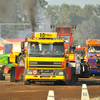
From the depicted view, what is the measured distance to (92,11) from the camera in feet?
423

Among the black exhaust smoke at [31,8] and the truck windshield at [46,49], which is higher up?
the black exhaust smoke at [31,8]

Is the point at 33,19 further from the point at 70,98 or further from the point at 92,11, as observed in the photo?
the point at 92,11

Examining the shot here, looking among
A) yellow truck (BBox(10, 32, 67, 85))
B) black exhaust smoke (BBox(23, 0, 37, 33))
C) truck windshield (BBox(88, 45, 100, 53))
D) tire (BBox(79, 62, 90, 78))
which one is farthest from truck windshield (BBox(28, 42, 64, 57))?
black exhaust smoke (BBox(23, 0, 37, 33))

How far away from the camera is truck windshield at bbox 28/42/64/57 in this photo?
13281 millimetres

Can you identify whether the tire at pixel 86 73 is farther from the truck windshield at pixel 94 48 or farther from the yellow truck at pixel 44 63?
the yellow truck at pixel 44 63

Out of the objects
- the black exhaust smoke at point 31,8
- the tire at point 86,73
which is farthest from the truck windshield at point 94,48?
the black exhaust smoke at point 31,8

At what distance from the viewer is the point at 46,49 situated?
44.1 ft

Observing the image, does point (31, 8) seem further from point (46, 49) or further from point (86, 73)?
point (46, 49)

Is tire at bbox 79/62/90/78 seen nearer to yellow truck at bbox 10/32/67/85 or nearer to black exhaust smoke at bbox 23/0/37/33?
yellow truck at bbox 10/32/67/85

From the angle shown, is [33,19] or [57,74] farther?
[33,19]

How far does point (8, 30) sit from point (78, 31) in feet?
130

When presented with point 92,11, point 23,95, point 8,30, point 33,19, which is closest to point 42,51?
point 23,95

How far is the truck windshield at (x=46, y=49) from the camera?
43.6 ft

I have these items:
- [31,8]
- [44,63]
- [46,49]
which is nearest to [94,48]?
[31,8]
